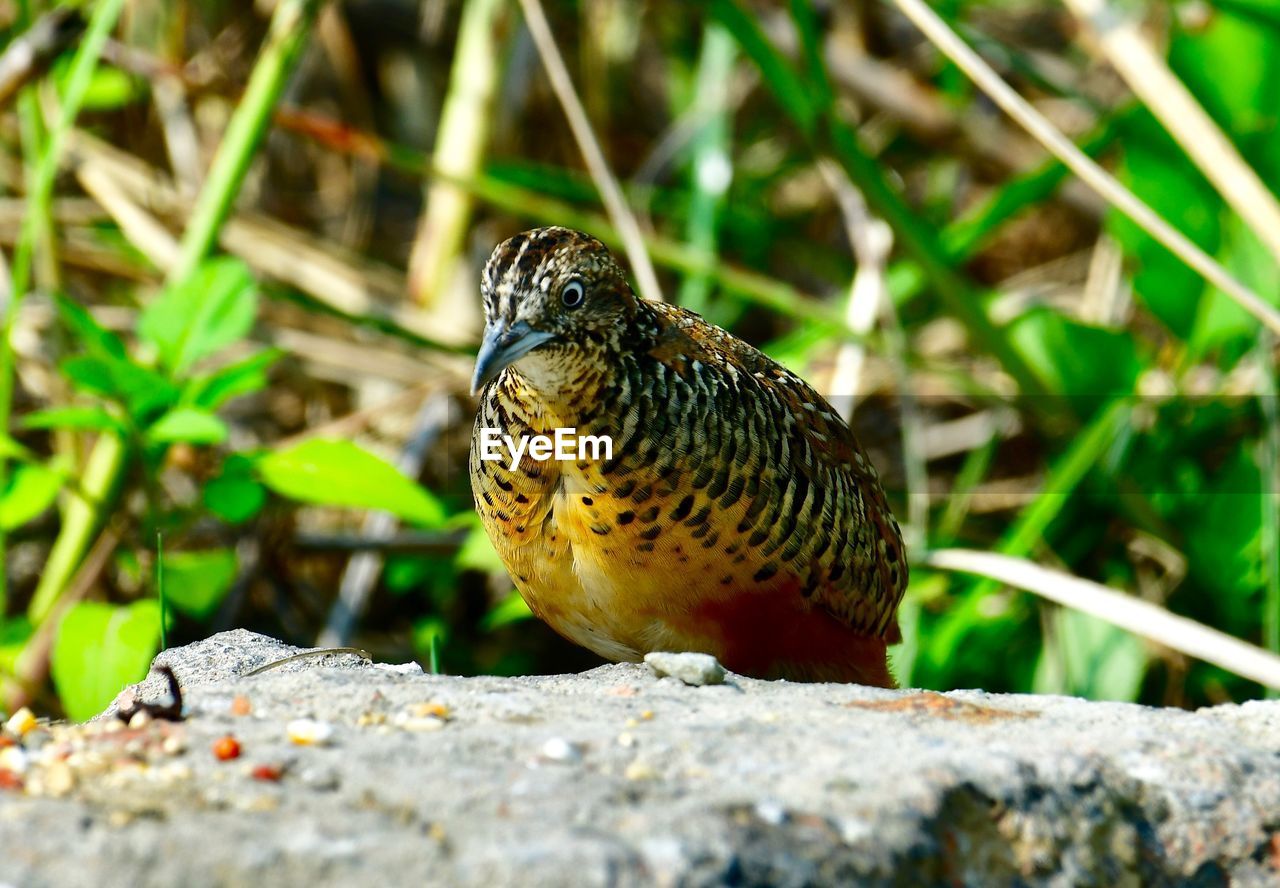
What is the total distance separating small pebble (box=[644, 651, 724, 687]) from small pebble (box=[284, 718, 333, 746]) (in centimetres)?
74

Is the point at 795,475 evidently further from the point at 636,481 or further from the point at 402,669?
the point at 402,669

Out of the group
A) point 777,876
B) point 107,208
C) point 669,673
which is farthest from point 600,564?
point 107,208

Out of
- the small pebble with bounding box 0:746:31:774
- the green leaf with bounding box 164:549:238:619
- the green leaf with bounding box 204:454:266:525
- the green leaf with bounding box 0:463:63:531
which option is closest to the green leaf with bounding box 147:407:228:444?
the green leaf with bounding box 204:454:266:525

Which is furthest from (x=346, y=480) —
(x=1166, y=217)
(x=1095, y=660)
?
(x=1166, y=217)

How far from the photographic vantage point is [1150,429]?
605 cm

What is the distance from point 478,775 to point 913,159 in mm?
6412

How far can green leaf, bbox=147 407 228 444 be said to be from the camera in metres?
4.08

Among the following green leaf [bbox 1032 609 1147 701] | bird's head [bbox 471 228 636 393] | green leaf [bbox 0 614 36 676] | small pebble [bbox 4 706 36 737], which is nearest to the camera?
small pebble [bbox 4 706 36 737]

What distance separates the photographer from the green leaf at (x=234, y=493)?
4.26 meters

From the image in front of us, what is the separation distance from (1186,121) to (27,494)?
3135 millimetres

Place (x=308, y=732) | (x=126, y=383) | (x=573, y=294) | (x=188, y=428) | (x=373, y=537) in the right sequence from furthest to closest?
(x=373, y=537)
(x=126, y=383)
(x=188, y=428)
(x=573, y=294)
(x=308, y=732)

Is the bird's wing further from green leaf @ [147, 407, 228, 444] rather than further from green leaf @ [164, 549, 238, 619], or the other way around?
green leaf @ [164, 549, 238, 619]

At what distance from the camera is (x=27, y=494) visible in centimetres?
436

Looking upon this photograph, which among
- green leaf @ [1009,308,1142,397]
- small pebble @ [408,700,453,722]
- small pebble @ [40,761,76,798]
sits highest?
green leaf @ [1009,308,1142,397]
